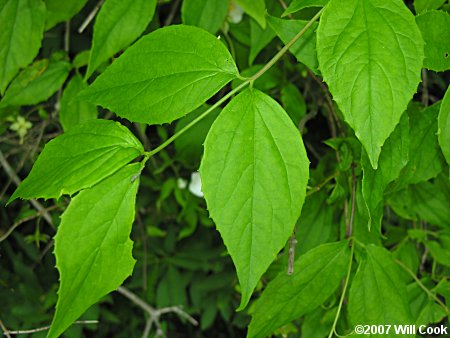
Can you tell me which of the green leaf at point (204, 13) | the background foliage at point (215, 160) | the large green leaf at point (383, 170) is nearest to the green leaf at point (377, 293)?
the background foliage at point (215, 160)

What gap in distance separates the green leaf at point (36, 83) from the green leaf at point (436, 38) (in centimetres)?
74

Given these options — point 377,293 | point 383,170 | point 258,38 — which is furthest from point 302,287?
point 258,38

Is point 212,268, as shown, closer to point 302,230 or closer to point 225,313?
point 225,313

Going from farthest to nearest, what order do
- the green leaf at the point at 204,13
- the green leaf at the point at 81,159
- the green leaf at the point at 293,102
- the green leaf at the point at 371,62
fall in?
1. the green leaf at the point at 293,102
2. the green leaf at the point at 204,13
3. the green leaf at the point at 81,159
4. the green leaf at the point at 371,62

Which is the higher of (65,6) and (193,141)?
(65,6)

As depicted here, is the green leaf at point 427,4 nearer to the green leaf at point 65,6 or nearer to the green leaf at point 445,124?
the green leaf at point 445,124

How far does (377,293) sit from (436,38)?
380 mm

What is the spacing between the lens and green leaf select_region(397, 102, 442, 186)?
1.05 m

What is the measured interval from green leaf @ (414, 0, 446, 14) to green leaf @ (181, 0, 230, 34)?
0.34 metres

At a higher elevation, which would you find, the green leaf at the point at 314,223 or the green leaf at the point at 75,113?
the green leaf at the point at 75,113

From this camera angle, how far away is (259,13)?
110 centimetres

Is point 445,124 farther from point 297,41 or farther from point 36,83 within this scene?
point 36,83

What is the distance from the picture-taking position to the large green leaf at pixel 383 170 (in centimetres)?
79

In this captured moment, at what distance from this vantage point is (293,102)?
54.1 inches
